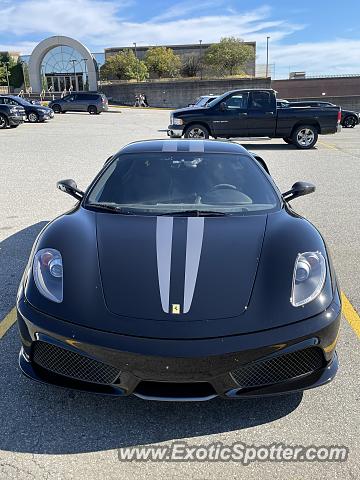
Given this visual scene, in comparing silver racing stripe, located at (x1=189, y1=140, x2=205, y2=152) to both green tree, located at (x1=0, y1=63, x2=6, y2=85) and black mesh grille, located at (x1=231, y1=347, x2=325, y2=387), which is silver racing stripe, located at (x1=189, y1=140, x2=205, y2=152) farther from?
green tree, located at (x1=0, y1=63, x2=6, y2=85)

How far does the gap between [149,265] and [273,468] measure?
A: 125 centimetres

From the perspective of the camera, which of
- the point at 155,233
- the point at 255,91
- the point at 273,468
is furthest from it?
the point at 255,91

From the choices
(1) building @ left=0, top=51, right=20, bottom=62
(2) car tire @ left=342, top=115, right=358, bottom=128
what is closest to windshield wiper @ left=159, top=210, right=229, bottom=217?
(2) car tire @ left=342, top=115, right=358, bottom=128

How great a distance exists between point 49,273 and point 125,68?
60106mm

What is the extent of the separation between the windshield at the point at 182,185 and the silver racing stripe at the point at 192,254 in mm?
254

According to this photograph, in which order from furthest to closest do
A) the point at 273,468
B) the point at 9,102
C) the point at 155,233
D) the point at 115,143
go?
the point at 9,102 → the point at 115,143 → the point at 155,233 → the point at 273,468

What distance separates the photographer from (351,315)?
3.52 metres

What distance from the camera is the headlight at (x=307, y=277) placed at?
240 centimetres

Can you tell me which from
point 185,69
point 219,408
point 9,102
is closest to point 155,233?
point 219,408

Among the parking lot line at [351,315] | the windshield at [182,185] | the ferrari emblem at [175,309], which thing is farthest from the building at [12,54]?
the ferrari emblem at [175,309]

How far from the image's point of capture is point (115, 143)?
1612 centimetres

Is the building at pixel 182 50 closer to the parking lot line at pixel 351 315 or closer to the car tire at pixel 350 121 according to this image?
the car tire at pixel 350 121

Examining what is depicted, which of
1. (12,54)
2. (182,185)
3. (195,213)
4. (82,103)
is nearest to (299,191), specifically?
(182,185)

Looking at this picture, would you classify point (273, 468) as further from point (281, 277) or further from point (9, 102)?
point (9, 102)
